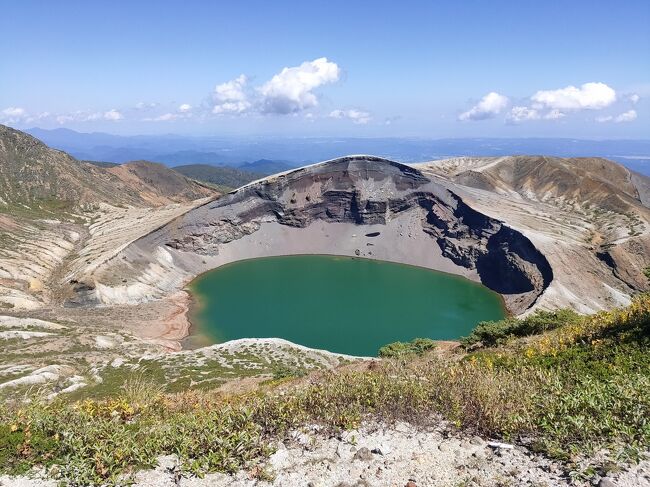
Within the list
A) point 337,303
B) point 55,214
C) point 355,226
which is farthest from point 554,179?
point 55,214

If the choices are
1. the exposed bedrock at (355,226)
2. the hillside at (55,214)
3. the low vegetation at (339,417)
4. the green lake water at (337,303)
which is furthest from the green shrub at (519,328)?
the hillside at (55,214)

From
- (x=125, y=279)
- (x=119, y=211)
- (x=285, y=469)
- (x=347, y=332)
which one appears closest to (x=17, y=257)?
(x=125, y=279)

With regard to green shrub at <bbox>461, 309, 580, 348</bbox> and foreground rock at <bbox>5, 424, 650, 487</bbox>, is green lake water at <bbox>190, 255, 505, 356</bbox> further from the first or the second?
foreground rock at <bbox>5, 424, 650, 487</bbox>

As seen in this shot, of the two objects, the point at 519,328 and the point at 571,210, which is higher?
the point at 519,328

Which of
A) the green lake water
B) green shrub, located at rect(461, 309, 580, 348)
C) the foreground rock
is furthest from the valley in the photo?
the green lake water

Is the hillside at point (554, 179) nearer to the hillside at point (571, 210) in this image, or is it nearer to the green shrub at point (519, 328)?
the hillside at point (571, 210)

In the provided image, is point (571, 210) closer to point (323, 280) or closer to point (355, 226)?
point (355, 226)

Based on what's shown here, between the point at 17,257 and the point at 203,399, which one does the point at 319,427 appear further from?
the point at 17,257

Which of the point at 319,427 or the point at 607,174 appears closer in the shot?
the point at 319,427
